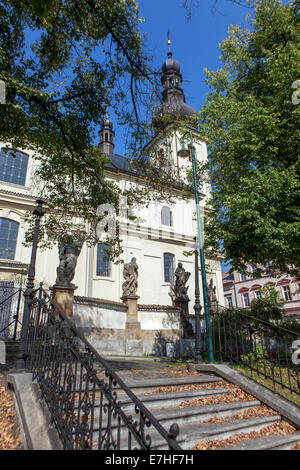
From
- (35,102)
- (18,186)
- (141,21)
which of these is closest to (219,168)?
(141,21)

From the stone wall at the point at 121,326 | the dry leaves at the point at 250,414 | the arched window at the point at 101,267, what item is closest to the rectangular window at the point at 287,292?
the arched window at the point at 101,267

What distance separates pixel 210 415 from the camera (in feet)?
15.3

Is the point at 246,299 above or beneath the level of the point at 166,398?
above

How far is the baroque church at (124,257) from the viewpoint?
11203 mm

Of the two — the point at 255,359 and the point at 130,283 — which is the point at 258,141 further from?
the point at 130,283

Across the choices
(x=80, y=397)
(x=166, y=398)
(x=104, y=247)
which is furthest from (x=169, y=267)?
(x=80, y=397)

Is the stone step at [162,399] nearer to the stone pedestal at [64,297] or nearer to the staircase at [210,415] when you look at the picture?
the staircase at [210,415]

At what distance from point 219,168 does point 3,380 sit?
32.0 ft

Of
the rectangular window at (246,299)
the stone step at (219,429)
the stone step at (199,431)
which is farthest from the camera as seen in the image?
the rectangular window at (246,299)

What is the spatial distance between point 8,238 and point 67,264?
10681 mm

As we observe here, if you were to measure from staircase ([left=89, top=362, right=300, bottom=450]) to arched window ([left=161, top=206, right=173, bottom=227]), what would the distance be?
21.6 metres

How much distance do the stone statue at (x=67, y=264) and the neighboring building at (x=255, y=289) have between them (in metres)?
25.2

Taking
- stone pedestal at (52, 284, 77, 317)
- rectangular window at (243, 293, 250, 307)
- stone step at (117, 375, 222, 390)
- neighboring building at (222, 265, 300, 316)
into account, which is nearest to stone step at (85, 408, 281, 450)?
stone step at (117, 375, 222, 390)
